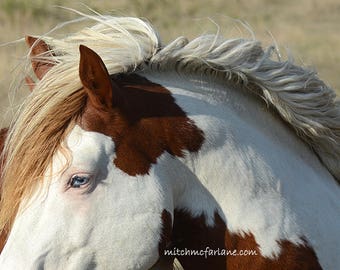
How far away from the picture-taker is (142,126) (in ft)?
9.34

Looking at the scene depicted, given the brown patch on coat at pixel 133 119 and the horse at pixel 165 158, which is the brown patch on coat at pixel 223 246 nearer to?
the horse at pixel 165 158

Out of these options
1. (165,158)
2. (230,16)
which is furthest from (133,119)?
(230,16)

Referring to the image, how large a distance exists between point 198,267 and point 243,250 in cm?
17

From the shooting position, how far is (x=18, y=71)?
3.16 m

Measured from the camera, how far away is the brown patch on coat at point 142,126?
110 inches

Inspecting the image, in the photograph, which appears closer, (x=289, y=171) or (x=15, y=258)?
(x=15, y=258)

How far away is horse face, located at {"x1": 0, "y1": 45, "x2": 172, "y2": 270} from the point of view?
2732mm

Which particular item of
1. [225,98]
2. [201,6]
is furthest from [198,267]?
[201,6]

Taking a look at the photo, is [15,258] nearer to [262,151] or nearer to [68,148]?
[68,148]

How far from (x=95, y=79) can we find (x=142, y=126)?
22 centimetres

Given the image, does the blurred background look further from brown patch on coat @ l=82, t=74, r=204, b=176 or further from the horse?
brown patch on coat @ l=82, t=74, r=204, b=176

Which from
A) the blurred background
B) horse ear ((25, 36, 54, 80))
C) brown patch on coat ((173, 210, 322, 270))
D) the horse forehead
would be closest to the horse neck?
brown patch on coat ((173, 210, 322, 270))

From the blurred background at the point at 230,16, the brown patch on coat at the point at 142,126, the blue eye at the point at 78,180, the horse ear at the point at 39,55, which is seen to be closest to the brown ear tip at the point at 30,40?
the horse ear at the point at 39,55

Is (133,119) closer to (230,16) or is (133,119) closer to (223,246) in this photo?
(223,246)
